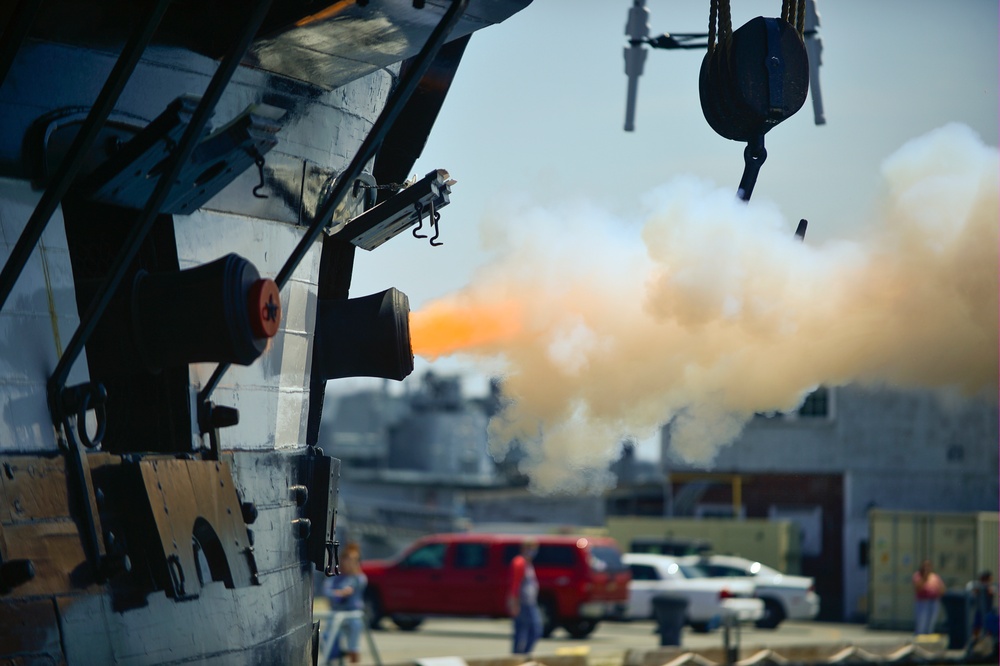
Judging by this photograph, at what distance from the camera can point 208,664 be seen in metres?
6.37

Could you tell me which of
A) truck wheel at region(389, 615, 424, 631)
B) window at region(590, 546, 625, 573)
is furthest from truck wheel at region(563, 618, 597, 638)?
truck wheel at region(389, 615, 424, 631)

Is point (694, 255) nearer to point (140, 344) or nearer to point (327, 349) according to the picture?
point (327, 349)

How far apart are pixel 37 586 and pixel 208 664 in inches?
46.6

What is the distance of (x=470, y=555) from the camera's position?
24.7m

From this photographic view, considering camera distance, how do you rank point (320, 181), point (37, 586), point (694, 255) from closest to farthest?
1. point (37, 586)
2. point (320, 181)
3. point (694, 255)

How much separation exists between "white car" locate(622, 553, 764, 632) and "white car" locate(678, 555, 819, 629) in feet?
1.45

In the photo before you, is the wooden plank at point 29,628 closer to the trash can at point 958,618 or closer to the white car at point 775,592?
the trash can at point 958,618

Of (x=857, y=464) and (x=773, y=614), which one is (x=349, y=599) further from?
(x=857, y=464)

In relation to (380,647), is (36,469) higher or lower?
higher

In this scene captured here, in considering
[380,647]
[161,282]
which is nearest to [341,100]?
[161,282]

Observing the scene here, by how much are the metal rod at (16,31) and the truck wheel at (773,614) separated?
23.1 m

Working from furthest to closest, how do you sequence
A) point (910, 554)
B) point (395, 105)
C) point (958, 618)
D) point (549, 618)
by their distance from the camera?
point (910, 554) → point (549, 618) → point (958, 618) → point (395, 105)

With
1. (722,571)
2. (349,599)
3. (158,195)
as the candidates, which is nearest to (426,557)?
(722,571)

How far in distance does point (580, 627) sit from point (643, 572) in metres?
2.69
